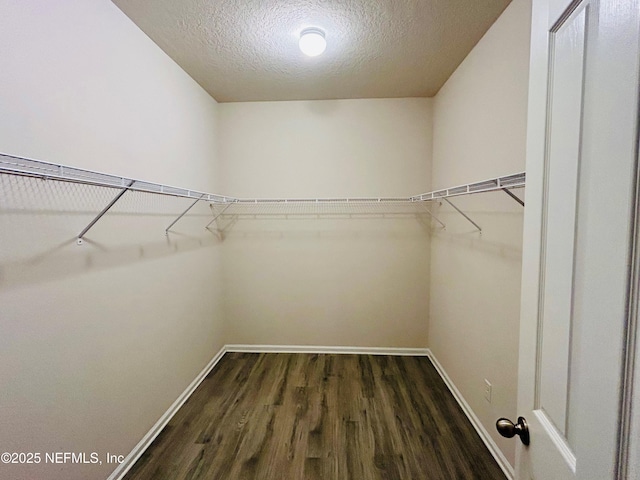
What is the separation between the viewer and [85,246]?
131cm

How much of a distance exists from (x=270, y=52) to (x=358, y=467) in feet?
8.79

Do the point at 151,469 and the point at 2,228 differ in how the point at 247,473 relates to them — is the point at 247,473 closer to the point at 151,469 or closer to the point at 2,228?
the point at 151,469

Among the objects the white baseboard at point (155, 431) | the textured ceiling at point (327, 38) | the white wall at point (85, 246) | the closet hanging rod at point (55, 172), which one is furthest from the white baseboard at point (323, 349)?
the textured ceiling at point (327, 38)

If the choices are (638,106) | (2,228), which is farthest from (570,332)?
(2,228)

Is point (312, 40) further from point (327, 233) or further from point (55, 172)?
point (327, 233)

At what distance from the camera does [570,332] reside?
0.56 m

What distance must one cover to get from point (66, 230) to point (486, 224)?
7.19 ft

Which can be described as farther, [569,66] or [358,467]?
[358,467]

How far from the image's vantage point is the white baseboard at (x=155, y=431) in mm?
1519

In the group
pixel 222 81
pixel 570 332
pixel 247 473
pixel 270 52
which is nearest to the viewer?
pixel 570 332

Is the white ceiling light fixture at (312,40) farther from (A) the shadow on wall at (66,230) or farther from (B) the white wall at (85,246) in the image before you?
(A) the shadow on wall at (66,230)

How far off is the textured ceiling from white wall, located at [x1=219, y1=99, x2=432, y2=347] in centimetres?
32

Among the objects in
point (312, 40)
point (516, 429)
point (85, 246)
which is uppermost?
point (312, 40)

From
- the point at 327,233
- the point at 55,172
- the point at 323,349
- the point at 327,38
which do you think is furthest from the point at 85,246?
the point at 323,349
